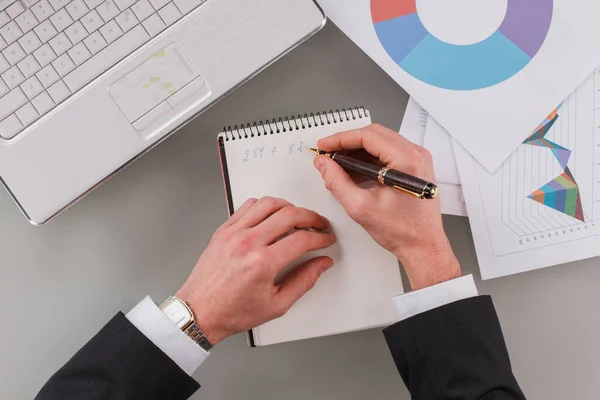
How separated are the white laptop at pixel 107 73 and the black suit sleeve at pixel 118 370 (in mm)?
178

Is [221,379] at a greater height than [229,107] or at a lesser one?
lesser

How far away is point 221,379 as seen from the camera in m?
0.74

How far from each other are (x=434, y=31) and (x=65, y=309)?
2.07 feet

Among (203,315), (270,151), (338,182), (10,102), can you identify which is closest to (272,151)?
(270,151)

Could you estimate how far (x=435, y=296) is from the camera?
0.65 meters

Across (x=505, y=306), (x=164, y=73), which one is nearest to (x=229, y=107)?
(x=164, y=73)

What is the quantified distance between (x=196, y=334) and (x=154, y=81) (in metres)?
0.31

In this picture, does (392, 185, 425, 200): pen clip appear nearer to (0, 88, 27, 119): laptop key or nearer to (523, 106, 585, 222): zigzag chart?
(523, 106, 585, 222): zigzag chart

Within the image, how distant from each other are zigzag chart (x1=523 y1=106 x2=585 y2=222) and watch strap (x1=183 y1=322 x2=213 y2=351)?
472 mm

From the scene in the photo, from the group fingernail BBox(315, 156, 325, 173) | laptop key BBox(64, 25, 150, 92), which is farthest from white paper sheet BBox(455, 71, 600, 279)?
laptop key BBox(64, 25, 150, 92)

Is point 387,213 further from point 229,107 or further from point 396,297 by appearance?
point 229,107

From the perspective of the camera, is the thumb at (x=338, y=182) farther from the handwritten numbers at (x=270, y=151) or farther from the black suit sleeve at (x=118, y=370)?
the black suit sleeve at (x=118, y=370)

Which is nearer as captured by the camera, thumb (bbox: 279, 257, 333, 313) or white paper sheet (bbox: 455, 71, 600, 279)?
thumb (bbox: 279, 257, 333, 313)

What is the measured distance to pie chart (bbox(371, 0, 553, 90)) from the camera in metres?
0.72
